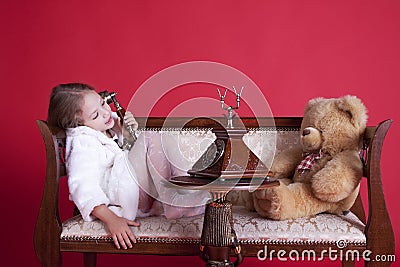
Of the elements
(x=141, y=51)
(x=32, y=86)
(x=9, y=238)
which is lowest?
(x=9, y=238)

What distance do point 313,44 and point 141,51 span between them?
906mm

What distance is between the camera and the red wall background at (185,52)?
3.04 meters

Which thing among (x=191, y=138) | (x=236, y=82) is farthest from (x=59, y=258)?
(x=236, y=82)

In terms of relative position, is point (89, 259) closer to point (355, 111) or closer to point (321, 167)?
point (321, 167)

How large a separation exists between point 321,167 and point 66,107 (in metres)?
1.07

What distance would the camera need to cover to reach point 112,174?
2.28 meters

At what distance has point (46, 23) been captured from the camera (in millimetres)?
3109

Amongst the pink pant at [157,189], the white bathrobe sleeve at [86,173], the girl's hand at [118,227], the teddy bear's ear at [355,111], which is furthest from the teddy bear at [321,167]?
the white bathrobe sleeve at [86,173]

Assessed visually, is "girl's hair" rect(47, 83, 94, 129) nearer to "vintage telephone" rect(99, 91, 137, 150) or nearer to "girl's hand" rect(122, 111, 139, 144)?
"vintage telephone" rect(99, 91, 137, 150)

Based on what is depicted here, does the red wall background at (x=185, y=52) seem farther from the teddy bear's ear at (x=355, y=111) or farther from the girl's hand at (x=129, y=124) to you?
the teddy bear's ear at (x=355, y=111)

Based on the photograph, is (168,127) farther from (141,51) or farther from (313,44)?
(313,44)

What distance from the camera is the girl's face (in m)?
2.44

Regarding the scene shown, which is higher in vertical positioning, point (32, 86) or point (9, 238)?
point (32, 86)

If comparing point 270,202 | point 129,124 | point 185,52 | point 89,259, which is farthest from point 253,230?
point 185,52
